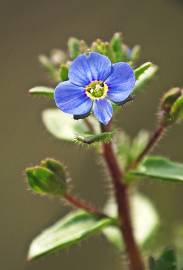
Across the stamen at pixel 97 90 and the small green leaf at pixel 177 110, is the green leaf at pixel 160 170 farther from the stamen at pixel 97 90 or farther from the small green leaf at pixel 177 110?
the stamen at pixel 97 90

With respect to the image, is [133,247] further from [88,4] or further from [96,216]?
[88,4]

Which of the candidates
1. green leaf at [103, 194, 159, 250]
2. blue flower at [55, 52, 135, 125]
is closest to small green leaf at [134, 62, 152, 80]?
blue flower at [55, 52, 135, 125]

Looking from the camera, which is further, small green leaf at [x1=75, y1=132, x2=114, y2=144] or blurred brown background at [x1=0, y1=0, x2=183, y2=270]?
blurred brown background at [x1=0, y1=0, x2=183, y2=270]

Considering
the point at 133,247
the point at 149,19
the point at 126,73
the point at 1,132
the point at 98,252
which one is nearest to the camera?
the point at 126,73

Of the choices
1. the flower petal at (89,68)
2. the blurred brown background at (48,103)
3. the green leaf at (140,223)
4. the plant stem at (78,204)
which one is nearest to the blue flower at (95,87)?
the flower petal at (89,68)

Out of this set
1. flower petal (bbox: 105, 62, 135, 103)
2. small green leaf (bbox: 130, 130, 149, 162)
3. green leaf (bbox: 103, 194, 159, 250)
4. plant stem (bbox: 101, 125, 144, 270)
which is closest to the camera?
flower petal (bbox: 105, 62, 135, 103)

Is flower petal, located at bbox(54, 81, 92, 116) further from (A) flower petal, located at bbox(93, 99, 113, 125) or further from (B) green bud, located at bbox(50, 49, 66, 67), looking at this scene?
(B) green bud, located at bbox(50, 49, 66, 67)

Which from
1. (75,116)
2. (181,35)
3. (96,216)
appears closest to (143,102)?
(181,35)
